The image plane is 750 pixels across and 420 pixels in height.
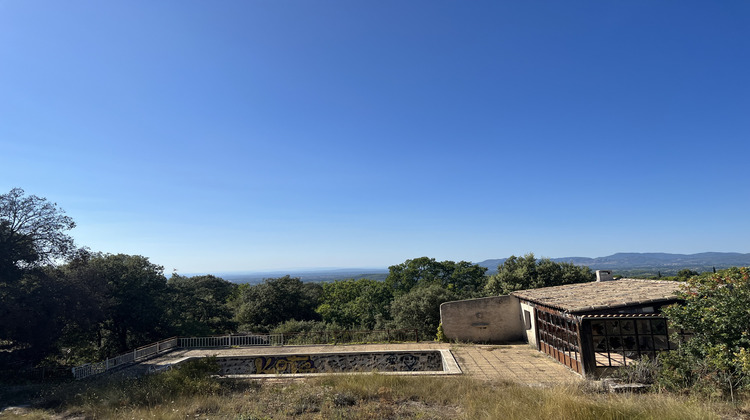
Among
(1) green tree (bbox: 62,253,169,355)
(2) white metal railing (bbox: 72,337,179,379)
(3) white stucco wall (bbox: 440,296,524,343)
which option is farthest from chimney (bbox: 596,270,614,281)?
(1) green tree (bbox: 62,253,169,355)

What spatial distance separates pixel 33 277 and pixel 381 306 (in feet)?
73.9

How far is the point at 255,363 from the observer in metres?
15.0

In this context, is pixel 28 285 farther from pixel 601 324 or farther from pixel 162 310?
pixel 601 324

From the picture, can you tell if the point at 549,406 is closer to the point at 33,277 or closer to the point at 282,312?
the point at 33,277

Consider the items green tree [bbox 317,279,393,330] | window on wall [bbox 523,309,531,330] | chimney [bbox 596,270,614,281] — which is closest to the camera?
window on wall [bbox 523,309,531,330]

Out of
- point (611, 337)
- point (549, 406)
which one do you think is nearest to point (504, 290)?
point (611, 337)

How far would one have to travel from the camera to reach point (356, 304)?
103 feet

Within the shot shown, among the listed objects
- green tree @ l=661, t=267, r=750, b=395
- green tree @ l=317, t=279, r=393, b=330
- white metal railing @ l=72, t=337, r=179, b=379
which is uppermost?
green tree @ l=661, t=267, r=750, b=395

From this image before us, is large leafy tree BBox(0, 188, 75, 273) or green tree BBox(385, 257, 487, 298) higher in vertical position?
large leafy tree BBox(0, 188, 75, 273)

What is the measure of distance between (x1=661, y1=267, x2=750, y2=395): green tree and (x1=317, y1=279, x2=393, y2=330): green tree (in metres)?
16.6

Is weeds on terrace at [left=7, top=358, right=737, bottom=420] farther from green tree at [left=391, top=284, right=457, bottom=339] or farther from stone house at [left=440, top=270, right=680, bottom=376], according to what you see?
green tree at [left=391, top=284, right=457, bottom=339]

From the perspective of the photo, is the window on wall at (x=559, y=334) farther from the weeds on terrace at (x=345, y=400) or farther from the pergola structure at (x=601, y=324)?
the weeds on terrace at (x=345, y=400)

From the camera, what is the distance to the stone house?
9.88 metres

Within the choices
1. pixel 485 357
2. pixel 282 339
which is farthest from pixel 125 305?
pixel 485 357
